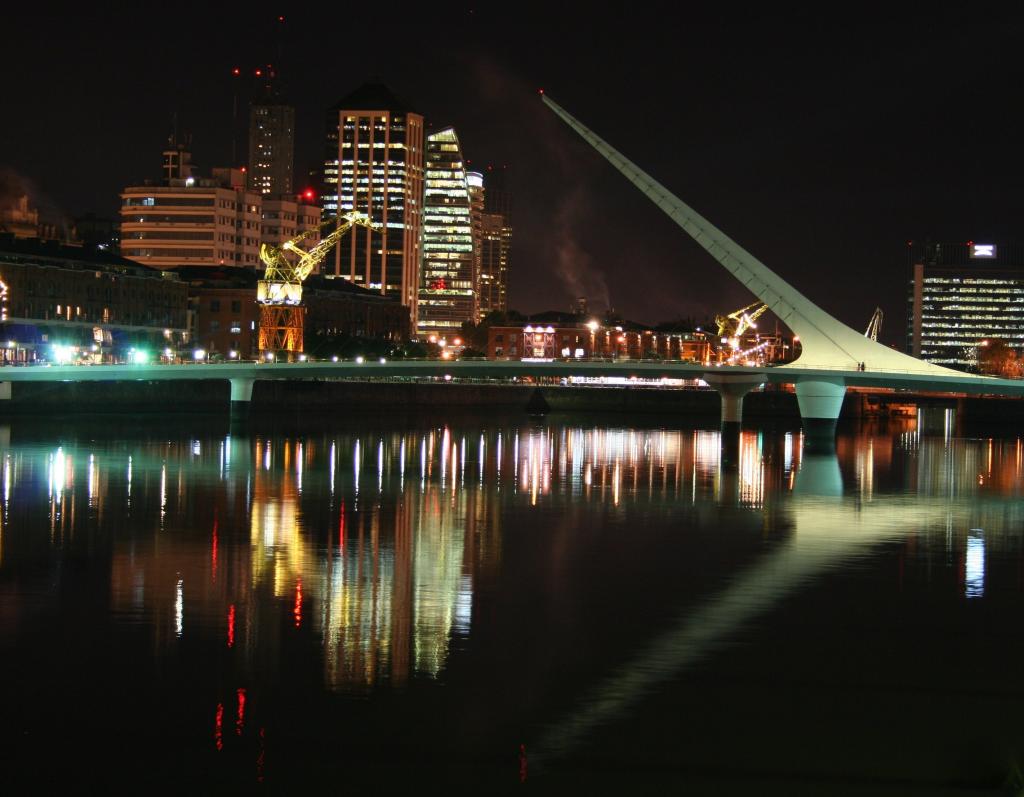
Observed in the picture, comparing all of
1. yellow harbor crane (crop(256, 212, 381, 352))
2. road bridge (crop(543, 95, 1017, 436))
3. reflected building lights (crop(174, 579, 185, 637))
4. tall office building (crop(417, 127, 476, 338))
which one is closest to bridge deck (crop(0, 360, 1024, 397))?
road bridge (crop(543, 95, 1017, 436))

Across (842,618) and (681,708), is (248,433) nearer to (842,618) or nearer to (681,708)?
(842,618)

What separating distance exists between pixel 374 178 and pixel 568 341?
36310mm

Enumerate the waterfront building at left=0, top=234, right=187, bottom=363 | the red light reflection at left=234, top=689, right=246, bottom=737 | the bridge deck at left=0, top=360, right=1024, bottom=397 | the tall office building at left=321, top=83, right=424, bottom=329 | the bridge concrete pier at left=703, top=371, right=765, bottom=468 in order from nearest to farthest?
the red light reflection at left=234, top=689, right=246, bottom=737, the bridge deck at left=0, top=360, right=1024, bottom=397, the bridge concrete pier at left=703, top=371, right=765, bottom=468, the waterfront building at left=0, top=234, right=187, bottom=363, the tall office building at left=321, top=83, right=424, bottom=329

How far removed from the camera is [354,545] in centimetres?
2095

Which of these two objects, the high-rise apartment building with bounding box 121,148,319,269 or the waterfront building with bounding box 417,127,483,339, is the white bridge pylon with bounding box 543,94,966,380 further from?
the waterfront building with bounding box 417,127,483,339

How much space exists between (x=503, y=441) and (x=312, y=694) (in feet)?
121

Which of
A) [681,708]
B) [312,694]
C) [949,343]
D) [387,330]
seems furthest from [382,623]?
[949,343]

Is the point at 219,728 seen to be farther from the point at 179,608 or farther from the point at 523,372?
the point at 523,372

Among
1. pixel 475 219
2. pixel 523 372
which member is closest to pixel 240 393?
pixel 523 372

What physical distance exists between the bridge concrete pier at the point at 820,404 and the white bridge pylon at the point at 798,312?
698 millimetres

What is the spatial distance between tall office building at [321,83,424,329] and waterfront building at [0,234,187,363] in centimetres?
6219

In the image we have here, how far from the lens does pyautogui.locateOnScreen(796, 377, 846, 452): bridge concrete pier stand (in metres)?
53.0

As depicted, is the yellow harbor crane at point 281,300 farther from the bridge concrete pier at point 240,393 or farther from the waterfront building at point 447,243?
the waterfront building at point 447,243

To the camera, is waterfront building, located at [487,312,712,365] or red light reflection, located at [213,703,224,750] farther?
waterfront building, located at [487,312,712,365]
